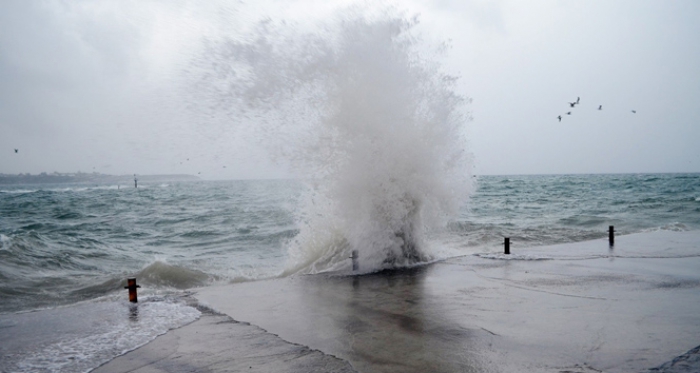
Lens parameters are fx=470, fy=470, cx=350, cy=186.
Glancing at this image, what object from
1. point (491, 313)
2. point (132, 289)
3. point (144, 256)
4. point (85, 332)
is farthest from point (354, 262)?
point (144, 256)

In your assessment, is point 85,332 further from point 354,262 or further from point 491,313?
point 491,313

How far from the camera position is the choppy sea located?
6660 millimetres

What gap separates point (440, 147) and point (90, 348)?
9280 millimetres

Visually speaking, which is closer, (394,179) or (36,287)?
(36,287)

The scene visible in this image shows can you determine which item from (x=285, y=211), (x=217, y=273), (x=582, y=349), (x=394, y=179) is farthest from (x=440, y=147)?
(x=285, y=211)

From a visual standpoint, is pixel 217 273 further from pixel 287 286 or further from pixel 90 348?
pixel 90 348

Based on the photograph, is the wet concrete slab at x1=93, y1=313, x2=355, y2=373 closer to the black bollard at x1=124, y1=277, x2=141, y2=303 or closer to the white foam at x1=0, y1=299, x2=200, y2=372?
the white foam at x1=0, y1=299, x2=200, y2=372

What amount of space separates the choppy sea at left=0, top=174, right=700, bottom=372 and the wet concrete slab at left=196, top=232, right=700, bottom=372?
5.60 feet

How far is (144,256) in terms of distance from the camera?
1666cm

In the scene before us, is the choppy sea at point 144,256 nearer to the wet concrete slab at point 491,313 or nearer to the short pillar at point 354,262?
the wet concrete slab at point 491,313

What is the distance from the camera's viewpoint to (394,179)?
1199 cm

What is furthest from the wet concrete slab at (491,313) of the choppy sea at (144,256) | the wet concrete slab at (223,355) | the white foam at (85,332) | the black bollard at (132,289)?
the choppy sea at (144,256)

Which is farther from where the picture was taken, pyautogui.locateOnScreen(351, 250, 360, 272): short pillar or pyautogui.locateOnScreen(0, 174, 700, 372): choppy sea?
pyautogui.locateOnScreen(351, 250, 360, 272): short pillar

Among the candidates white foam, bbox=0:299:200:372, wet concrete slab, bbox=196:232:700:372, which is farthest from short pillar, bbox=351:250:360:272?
white foam, bbox=0:299:200:372
